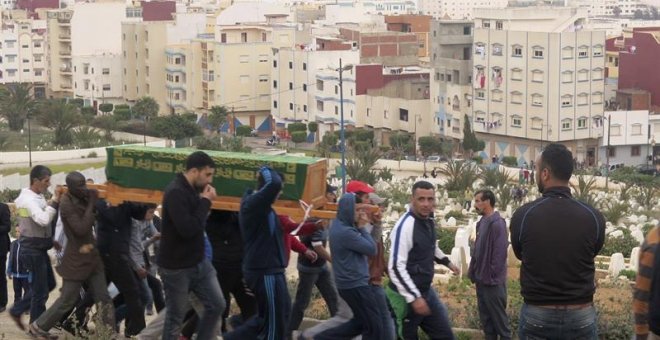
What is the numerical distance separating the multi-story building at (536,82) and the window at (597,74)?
0.09ft

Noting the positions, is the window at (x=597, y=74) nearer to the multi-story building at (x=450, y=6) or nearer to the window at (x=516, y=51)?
the window at (x=516, y=51)

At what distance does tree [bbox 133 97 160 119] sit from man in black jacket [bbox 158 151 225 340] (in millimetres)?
59560

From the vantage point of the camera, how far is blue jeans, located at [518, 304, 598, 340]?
23.5ft

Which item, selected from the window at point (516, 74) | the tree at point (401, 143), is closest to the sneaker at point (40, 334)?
the tree at point (401, 143)

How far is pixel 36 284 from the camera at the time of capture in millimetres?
10484

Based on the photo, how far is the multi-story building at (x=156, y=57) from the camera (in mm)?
73375

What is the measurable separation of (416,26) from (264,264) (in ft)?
237

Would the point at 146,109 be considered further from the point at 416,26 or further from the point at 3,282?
the point at 3,282

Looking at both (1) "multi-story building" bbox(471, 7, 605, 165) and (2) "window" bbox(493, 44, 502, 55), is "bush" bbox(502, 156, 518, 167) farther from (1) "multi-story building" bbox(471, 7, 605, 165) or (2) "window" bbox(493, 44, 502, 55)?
(2) "window" bbox(493, 44, 502, 55)

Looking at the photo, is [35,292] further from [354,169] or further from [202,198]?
[354,169]

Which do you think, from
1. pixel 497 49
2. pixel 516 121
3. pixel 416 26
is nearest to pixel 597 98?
pixel 516 121

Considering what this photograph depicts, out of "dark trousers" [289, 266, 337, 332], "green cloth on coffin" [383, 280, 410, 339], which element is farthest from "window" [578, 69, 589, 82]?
"green cloth on coffin" [383, 280, 410, 339]

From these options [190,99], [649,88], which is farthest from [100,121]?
[649,88]

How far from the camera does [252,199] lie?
8.66m
